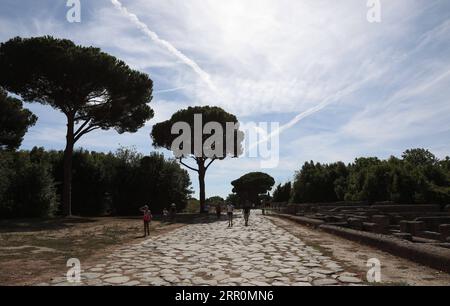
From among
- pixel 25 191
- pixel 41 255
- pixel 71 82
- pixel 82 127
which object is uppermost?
pixel 71 82

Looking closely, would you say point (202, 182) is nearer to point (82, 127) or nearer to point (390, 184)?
point (82, 127)

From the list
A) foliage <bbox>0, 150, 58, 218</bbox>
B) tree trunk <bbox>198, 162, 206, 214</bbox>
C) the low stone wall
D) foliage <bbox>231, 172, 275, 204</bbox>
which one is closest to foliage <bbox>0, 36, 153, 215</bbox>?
foliage <bbox>0, 150, 58, 218</bbox>

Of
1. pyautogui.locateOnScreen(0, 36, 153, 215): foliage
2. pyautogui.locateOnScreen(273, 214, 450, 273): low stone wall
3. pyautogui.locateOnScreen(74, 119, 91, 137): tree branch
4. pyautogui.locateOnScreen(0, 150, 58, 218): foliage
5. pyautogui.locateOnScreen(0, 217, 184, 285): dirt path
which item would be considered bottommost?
pyautogui.locateOnScreen(0, 217, 184, 285): dirt path

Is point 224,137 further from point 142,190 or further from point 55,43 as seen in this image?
point 55,43

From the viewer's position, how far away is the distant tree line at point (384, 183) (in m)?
26.0

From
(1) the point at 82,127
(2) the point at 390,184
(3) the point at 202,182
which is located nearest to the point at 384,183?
(2) the point at 390,184

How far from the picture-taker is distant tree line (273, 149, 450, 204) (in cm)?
2598

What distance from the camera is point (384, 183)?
99.8ft

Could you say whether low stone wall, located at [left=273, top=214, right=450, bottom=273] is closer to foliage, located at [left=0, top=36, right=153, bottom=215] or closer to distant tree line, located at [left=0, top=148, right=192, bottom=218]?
foliage, located at [left=0, top=36, right=153, bottom=215]

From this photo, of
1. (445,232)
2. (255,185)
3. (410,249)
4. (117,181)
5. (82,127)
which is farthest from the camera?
(255,185)

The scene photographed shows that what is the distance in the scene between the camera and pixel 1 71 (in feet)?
69.7
